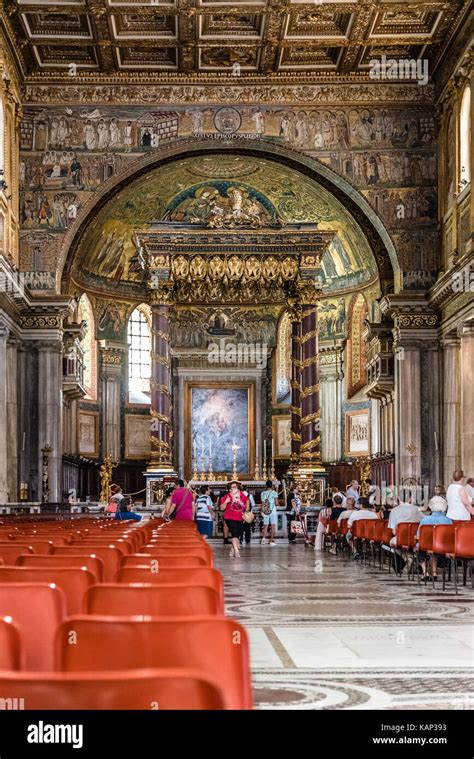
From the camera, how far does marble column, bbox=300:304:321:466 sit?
3591 centimetres

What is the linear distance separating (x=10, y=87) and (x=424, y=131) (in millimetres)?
12086

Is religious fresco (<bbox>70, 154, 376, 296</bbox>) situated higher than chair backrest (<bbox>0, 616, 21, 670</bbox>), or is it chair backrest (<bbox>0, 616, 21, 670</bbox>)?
religious fresco (<bbox>70, 154, 376, 296</bbox>)

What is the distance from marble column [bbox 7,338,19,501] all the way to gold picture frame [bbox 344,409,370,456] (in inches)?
581

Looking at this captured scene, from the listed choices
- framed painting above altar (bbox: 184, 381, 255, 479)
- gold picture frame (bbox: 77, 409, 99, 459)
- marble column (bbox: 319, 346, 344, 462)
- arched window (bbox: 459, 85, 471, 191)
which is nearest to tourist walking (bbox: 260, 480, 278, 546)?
arched window (bbox: 459, 85, 471, 191)

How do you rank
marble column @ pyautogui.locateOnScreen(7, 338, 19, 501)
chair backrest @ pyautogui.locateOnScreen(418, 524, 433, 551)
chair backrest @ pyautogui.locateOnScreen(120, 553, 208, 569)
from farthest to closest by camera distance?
1. marble column @ pyautogui.locateOnScreen(7, 338, 19, 501)
2. chair backrest @ pyautogui.locateOnScreen(418, 524, 433, 551)
3. chair backrest @ pyautogui.locateOnScreen(120, 553, 208, 569)

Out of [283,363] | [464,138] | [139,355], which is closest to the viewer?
[464,138]

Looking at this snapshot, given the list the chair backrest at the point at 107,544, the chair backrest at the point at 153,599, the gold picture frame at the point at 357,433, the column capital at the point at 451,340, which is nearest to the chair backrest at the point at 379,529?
the chair backrest at the point at 107,544

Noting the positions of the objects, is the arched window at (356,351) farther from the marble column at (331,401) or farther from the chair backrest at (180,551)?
the chair backrest at (180,551)

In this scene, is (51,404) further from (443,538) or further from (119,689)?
(119,689)

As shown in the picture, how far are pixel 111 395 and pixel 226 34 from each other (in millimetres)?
16928

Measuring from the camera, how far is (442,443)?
110 ft

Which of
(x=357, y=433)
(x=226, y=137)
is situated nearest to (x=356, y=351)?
(x=357, y=433)

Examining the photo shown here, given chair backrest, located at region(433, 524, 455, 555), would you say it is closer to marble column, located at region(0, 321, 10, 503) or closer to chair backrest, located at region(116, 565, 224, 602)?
chair backrest, located at region(116, 565, 224, 602)

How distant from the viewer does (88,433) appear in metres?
43.7
